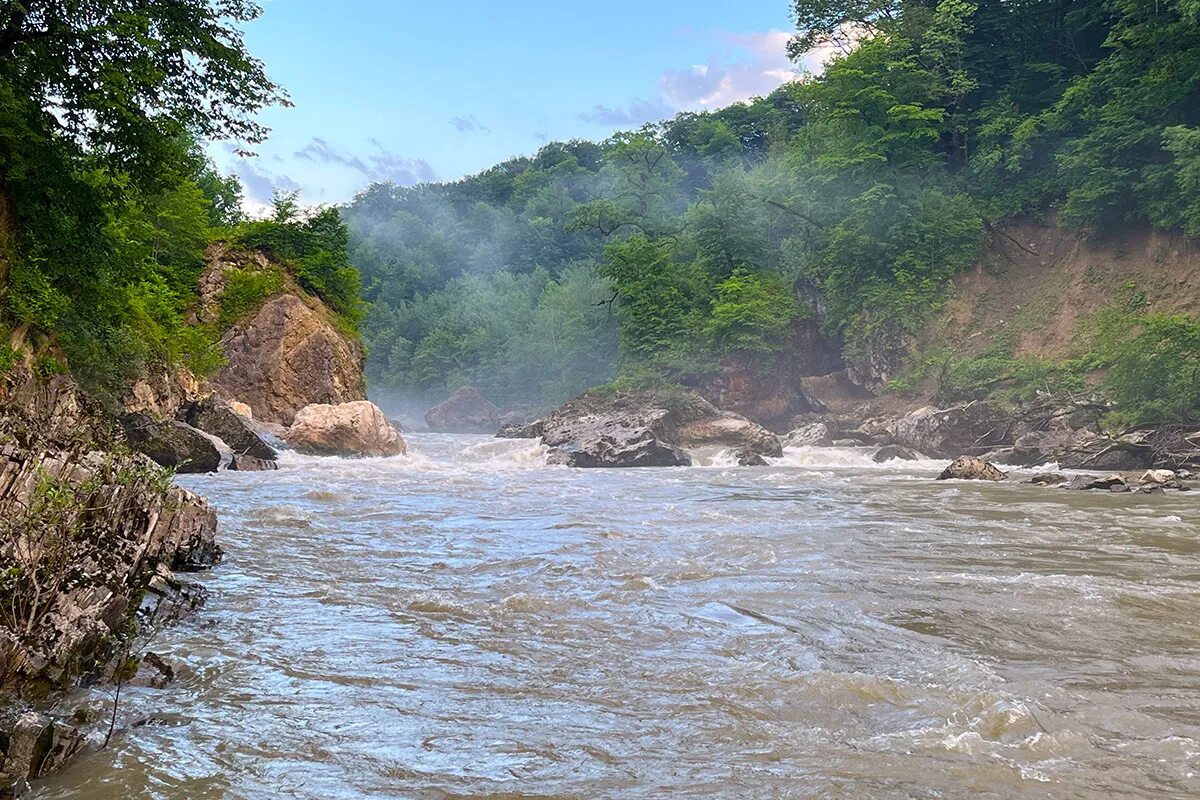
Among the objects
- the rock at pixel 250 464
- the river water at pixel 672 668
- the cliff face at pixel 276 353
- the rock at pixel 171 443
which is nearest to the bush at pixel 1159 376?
the river water at pixel 672 668

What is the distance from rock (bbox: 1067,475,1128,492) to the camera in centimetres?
1513

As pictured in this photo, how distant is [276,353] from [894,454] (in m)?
17.5

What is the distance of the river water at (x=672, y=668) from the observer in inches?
136

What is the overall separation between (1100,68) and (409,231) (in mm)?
75541

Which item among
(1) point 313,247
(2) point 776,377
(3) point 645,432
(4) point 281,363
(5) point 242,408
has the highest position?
(1) point 313,247

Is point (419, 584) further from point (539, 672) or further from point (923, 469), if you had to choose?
point (923, 469)

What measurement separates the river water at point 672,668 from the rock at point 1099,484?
5.13m

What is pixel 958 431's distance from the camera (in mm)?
25062

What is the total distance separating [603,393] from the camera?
36.2 metres

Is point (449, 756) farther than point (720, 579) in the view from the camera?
No

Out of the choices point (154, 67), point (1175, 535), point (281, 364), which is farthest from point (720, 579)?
point (281, 364)

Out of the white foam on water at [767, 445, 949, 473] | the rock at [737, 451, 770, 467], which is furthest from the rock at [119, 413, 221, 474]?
the white foam on water at [767, 445, 949, 473]

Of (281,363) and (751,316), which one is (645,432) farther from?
(751,316)

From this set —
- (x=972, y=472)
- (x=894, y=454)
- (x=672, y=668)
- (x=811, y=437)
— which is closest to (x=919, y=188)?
(x=811, y=437)
